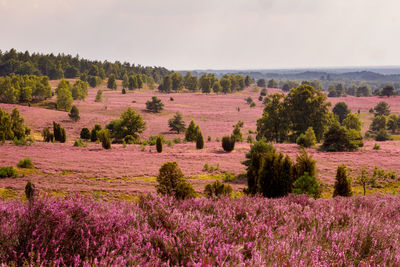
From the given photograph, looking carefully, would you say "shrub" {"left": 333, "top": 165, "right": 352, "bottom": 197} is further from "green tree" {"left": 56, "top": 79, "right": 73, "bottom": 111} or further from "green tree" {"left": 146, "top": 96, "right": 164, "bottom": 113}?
"green tree" {"left": 56, "top": 79, "right": 73, "bottom": 111}

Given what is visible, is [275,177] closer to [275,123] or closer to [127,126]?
[127,126]

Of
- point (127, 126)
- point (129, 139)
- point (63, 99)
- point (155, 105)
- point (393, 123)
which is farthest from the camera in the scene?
point (155, 105)

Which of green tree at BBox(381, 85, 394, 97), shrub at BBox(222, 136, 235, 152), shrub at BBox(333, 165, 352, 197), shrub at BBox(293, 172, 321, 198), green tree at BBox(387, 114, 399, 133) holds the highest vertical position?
green tree at BBox(381, 85, 394, 97)

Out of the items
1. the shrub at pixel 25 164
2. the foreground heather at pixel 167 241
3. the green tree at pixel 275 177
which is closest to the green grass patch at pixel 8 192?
the shrub at pixel 25 164

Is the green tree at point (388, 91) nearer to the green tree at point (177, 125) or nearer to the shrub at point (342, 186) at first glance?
the green tree at point (177, 125)

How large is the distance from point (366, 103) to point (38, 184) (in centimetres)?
12030

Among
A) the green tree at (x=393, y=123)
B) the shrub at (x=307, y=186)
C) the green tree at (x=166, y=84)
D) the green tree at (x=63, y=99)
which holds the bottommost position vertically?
the green tree at (x=393, y=123)

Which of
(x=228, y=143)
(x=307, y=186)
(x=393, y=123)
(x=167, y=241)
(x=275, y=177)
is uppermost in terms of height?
(x=167, y=241)

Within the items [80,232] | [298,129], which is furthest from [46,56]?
[80,232]

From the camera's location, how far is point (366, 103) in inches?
4358

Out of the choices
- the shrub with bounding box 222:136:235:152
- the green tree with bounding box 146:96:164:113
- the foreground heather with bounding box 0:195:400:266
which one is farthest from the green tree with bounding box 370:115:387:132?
the foreground heather with bounding box 0:195:400:266

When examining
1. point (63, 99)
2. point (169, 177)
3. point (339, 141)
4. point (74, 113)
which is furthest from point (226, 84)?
point (169, 177)

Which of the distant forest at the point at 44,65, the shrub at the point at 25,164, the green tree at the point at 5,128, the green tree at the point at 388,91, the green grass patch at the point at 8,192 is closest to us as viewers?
the green grass patch at the point at 8,192

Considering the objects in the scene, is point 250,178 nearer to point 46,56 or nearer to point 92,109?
point 92,109
